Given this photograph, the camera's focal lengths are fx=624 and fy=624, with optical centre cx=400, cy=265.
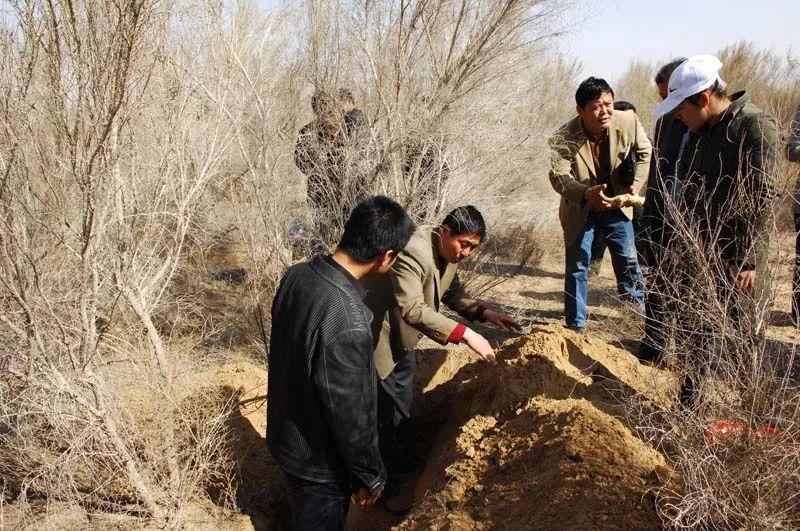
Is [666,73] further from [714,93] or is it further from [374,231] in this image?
[374,231]

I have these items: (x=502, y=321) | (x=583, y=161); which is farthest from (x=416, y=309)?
(x=583, y=161)

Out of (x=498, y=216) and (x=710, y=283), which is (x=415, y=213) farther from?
(x=710, y=283)

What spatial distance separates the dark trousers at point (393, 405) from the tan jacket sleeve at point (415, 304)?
23.0 inches

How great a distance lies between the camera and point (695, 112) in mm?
3004

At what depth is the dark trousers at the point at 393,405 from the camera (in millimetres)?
3668

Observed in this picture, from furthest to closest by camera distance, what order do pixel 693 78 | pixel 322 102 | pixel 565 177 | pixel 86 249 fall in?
pixel 322 102 < pixel 565 177 < pixel 693 78 < pixel 86 249

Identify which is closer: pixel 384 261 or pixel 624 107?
pixel 384 261

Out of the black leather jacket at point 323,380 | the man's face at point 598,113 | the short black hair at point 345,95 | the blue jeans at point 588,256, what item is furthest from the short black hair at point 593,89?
the black leather jacket at point 323,380

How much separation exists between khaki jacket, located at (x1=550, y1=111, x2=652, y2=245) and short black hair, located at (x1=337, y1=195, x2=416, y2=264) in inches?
91.9

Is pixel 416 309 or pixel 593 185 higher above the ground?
pixel 593 185

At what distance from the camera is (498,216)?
276 inches

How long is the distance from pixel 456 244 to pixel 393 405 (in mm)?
1109

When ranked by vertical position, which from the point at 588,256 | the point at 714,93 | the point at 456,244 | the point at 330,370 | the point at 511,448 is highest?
the point at 714,93

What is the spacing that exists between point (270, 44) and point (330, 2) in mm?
1191
